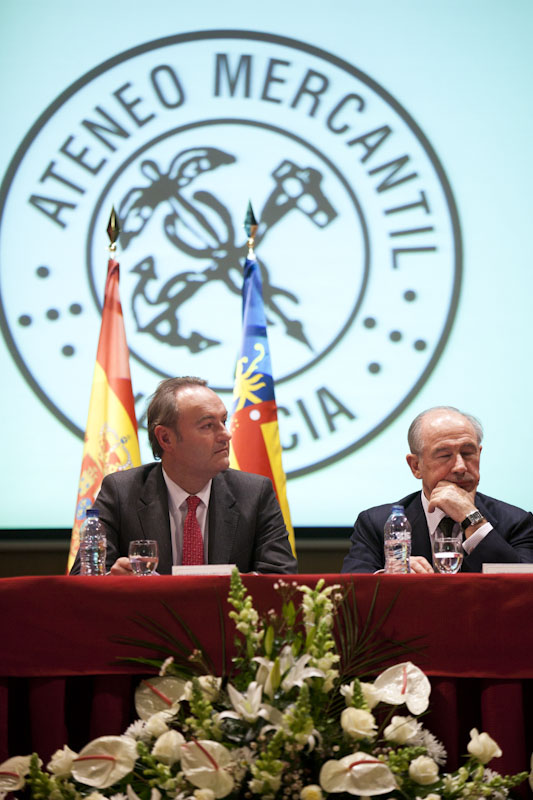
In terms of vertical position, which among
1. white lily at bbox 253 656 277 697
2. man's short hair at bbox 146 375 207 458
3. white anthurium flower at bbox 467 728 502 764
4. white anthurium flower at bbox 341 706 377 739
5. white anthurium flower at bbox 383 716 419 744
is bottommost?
white anthurium flower at bbox 467 728 502 764

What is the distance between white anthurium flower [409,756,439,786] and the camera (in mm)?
1318

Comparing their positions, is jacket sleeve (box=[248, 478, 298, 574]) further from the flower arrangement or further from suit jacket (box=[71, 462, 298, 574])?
the flower arrangement

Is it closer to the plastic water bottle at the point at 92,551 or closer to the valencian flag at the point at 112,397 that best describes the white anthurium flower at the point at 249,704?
the plastic water bottle at the point at 92,551

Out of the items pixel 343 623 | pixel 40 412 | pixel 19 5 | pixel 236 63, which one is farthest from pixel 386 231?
pixel 343 623

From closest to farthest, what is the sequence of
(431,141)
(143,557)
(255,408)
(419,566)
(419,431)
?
(143,557) < (419,566) < (419,431) < (255,408) < (431,141)

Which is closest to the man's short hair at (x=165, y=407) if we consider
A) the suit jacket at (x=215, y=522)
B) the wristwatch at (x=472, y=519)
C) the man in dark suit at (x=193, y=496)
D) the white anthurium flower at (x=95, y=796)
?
the man in dark suit at (x=193, y=496)

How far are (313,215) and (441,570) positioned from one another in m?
2.06

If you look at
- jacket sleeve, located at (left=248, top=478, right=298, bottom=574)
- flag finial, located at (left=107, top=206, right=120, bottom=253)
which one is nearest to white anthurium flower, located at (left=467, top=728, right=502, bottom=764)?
jacket sleeve, located at (left=248, top=478, right=298, bottom=574)

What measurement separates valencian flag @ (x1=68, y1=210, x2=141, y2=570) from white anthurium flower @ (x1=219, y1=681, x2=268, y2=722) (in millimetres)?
2328

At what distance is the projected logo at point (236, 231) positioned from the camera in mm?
3783

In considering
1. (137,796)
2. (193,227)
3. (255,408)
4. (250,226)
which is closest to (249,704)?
(137,796)

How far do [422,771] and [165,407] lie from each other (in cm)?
179

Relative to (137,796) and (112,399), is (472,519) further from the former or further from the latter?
(112,399)

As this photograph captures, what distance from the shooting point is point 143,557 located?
2.12m
